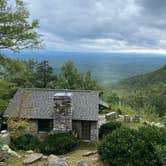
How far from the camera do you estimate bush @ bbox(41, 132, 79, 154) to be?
19.7m

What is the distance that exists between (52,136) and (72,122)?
2.66 m

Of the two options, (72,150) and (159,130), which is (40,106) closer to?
(72,150)

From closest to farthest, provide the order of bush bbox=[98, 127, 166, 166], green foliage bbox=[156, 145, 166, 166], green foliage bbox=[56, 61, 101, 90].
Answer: green foliage bbox=[156, 145, 166, 166] → bush bbox=[98, 127, 166, 166] → green foliage bbox=[56, 61, 101, 90]

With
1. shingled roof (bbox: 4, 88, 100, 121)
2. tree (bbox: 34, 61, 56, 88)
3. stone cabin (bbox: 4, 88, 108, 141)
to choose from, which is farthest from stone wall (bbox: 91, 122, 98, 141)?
tree (bbox: 34, 61, 56, 88)

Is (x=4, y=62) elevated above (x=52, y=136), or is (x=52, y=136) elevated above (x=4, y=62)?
(x=4, y=62)

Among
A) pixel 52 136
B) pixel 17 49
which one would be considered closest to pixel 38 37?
pixel 17 49

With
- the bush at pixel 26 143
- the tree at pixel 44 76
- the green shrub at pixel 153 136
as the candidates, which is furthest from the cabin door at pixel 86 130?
the tree at pixel 44 76

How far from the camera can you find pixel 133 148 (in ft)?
43.7

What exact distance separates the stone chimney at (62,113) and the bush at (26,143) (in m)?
1.59

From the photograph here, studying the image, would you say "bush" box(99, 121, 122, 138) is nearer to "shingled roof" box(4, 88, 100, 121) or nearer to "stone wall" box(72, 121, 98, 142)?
"stone wall" box(72, 121, 98, 142)

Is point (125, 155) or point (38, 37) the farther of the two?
point (38, 37)

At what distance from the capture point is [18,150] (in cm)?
2038

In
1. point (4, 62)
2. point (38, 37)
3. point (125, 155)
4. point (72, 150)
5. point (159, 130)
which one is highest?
point (38, 37)

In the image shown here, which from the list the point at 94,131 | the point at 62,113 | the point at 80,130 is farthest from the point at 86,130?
the point at 62,113
